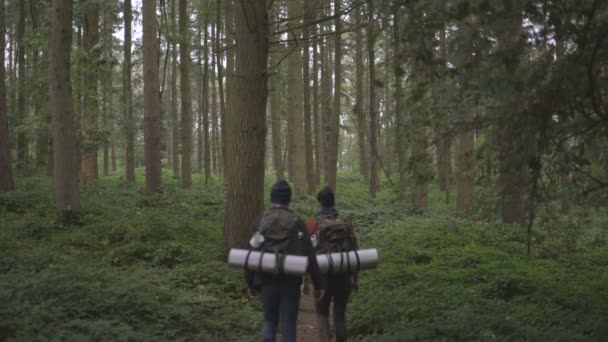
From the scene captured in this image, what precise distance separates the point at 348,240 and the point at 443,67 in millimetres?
2124

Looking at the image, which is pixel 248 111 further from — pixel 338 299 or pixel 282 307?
pixel 282 307

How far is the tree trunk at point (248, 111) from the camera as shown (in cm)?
888

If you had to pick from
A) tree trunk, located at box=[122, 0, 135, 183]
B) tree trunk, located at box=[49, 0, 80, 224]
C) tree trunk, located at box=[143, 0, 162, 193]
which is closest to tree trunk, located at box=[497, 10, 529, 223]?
tree trunk, located at box=[49, 0, 80, 224]

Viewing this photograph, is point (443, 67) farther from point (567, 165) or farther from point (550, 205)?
point (550, 205)

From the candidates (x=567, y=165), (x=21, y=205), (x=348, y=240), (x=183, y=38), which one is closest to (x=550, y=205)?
(x=567, y=165)

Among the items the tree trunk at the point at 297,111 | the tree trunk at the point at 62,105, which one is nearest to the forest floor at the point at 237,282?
the tree trunk at the point at 62,105

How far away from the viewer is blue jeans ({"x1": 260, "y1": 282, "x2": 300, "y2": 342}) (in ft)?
16.9

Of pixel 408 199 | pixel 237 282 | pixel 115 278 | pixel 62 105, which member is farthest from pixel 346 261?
pixel 62 105

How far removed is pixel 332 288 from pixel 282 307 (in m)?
1.03

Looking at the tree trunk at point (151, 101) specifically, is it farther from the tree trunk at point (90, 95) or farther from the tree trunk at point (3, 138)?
the tree trunk at point (3, 138)

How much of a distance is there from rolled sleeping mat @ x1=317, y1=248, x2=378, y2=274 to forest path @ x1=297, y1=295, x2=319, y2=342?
82.8 inches

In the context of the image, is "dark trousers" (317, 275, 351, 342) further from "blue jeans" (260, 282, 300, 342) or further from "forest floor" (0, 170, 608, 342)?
"blue jeans" (260, 282, 300, 342)

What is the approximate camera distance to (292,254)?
5.11 m

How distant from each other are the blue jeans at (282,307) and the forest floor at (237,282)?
1.65 meters
